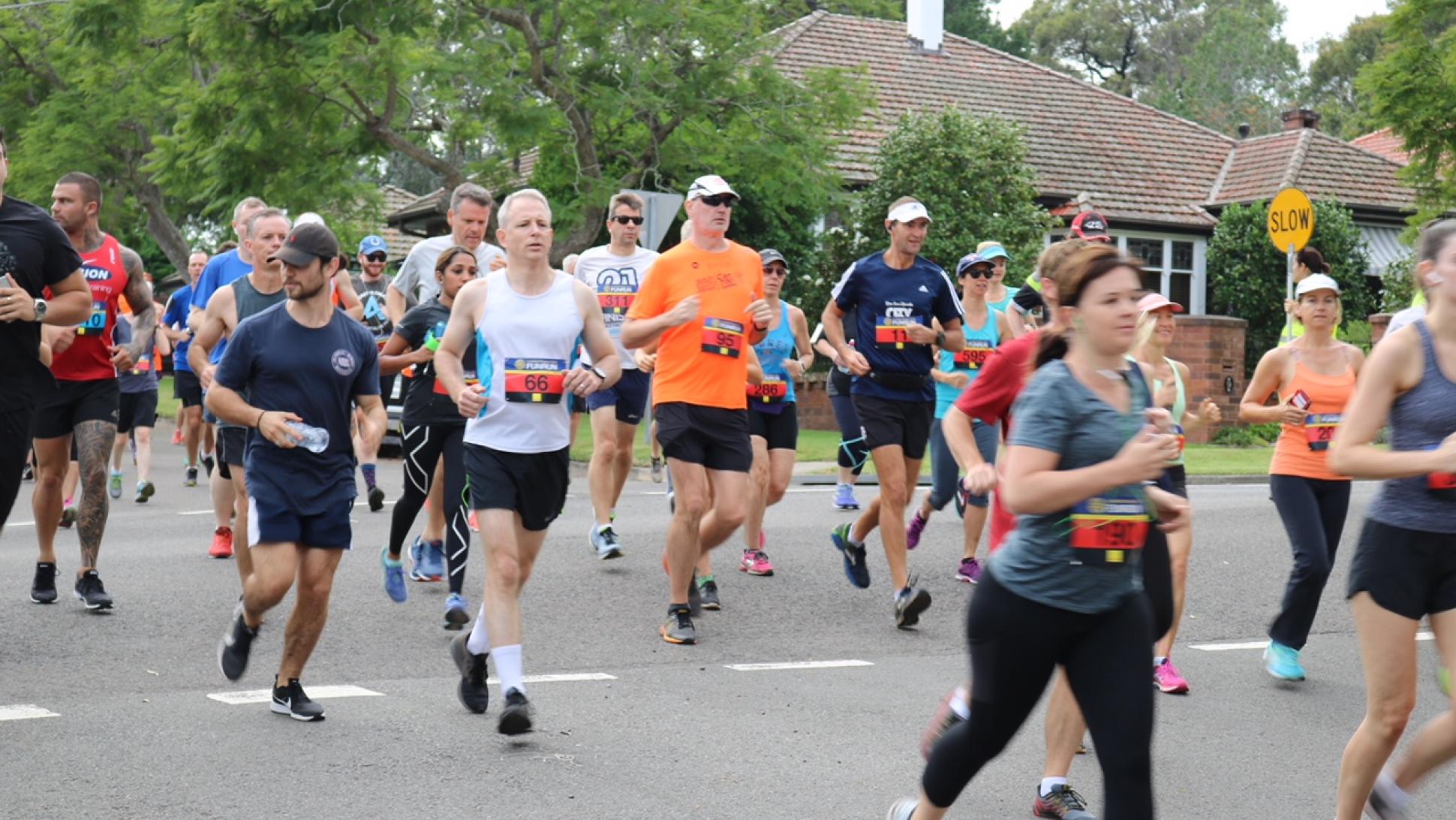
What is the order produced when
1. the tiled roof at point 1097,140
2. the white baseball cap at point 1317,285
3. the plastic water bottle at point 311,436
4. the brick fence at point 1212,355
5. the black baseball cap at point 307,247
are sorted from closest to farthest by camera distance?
the plastic water bottle at point 311,436
the black baseball cap at point 307,247
the white baseball cap at point 1317,285
the brick fence at point 1212,355
the tiled roof at point 1097,140

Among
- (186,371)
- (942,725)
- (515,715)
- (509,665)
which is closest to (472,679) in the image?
(509,665)

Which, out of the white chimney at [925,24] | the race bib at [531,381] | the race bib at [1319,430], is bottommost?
the race bib at [1319,430]

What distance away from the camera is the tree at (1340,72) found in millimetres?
69500

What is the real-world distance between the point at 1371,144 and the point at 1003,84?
2235 cm

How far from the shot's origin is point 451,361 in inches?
279

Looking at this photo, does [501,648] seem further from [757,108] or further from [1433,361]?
[757,108]

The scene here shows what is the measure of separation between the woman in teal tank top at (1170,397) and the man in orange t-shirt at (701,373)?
2.12 m

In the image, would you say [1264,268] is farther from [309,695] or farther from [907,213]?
[309,695]

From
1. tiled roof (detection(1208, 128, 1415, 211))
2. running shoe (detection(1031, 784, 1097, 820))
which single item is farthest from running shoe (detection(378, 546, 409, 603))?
tiled roof (detection(1208, 128, 1415, 211))

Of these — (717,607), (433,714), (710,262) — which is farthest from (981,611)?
(717,607)

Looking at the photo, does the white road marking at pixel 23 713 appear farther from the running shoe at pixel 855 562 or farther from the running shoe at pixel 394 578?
the running shoe at pixel 855 562

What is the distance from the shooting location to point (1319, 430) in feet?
25.5

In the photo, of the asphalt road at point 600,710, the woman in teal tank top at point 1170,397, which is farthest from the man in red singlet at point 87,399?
the woman in teal tank top at point 1170,397

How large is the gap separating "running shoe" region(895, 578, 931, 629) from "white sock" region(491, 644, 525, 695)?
2978 mm
